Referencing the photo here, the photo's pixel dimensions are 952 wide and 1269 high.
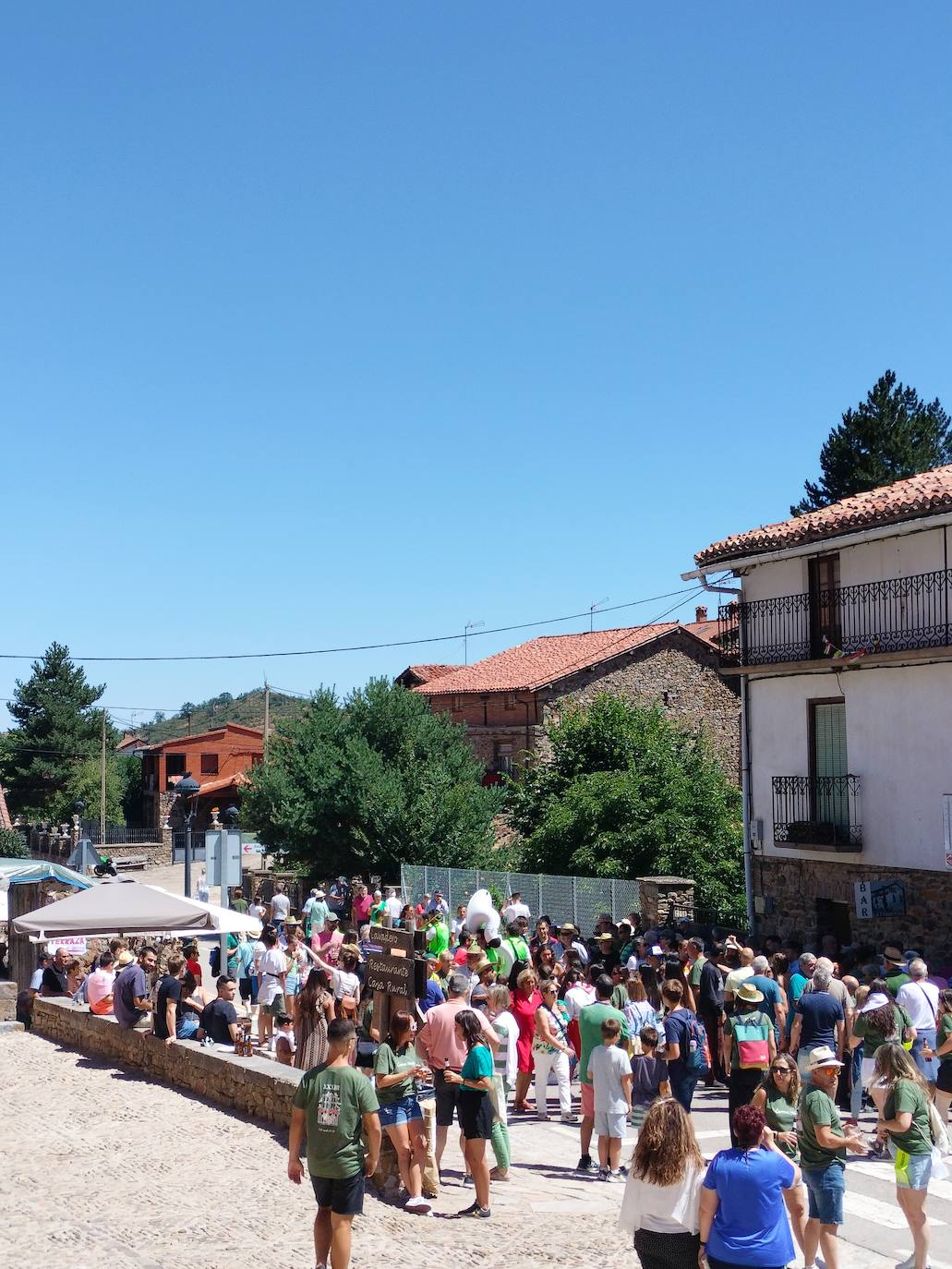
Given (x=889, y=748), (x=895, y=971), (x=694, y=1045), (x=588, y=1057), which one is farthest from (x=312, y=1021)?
(x=889, y=748)

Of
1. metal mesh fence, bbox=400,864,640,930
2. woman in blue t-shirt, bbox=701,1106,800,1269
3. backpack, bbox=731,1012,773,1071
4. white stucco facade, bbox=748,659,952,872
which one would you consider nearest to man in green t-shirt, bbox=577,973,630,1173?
backpack, bbox=731,1012,773,1071

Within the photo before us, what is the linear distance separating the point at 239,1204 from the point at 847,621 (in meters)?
15.3

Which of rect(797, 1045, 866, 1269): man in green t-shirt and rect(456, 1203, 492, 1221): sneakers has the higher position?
Result: rect(797, 1045, 866, 1269): man in green t-shirt

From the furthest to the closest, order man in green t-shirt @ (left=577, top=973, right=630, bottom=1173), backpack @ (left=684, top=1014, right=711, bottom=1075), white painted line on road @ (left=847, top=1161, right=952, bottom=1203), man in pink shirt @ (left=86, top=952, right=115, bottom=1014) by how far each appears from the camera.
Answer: man in pink shirt @ (left=86, top=952, right=115, bottom=1014) < backpack @ (left=684, top=1014, right=711, bottom=1075) < man in green t-shirt @ (left=577, top=973, right=630, bottom=1173) < white painted line on road @ (left=847, top=1161, right=952, bottom=1203)

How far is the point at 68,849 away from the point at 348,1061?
154ft

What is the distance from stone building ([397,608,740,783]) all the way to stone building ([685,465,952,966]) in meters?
18.6

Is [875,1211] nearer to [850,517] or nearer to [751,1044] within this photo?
[751,1044]

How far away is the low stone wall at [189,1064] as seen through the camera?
11602mm

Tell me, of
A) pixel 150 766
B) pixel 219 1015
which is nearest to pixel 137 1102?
pixel 219 1015

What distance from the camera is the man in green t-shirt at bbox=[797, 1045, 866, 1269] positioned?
7578 mm

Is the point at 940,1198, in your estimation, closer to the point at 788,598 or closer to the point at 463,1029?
the point at 463,1029

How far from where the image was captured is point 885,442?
128 ft

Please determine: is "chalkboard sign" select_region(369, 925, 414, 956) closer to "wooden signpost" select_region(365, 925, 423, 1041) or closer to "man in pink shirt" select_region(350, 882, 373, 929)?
"wooden signpost" select_region(365, 925, 423, 1041)

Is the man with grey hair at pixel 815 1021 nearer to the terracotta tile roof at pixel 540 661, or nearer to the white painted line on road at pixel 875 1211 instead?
the white painted line on road at pixel 875 1211
